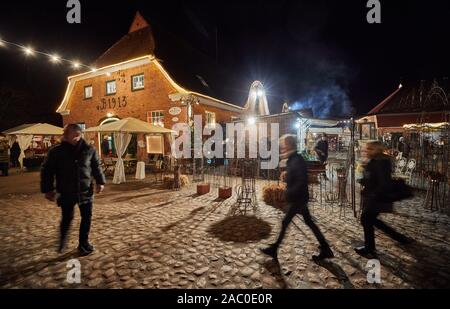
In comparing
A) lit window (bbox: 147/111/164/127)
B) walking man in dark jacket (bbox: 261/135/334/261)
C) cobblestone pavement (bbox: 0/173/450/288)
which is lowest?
cobblestone pavement (bbox: 0/173/450/288)

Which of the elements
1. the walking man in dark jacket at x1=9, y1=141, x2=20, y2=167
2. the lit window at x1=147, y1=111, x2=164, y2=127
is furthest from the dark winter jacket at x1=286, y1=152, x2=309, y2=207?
the walking man in dark jacket at x1=9, y1=141, x2=20, y2=167

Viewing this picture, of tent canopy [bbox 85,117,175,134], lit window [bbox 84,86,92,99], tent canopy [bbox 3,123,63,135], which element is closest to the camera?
tent canopy [bbox 85,117,175,134]

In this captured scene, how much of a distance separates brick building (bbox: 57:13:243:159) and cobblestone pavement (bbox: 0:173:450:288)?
26.1 ft

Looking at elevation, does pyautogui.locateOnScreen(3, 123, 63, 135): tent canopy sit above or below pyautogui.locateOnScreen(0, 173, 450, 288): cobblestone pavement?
above

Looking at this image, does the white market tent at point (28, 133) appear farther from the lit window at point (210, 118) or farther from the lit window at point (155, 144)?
the lit window at point (210, 118)

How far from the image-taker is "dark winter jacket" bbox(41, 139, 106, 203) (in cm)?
371

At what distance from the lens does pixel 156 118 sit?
15.1 metres

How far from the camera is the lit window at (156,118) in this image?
48.8ft

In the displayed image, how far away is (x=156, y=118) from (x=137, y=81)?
2937mm

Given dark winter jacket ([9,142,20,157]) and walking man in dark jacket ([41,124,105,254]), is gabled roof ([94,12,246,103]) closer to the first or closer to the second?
dark winter jacket ([9,142,20,157])

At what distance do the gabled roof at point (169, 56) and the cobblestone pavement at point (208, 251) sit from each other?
10.3 metres

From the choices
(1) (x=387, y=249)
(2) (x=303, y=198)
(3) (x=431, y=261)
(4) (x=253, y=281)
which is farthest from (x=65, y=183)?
(3) (x=431, y=261)

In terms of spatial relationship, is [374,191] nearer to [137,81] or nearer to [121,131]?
[121,131]
